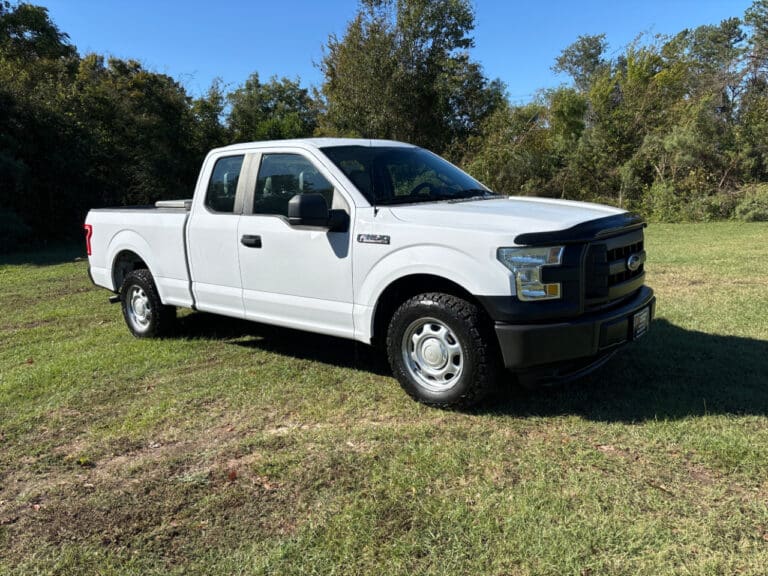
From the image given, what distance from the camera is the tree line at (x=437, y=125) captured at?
17000mm

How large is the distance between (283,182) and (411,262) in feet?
5.16

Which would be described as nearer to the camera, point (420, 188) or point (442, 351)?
point (442, 351)

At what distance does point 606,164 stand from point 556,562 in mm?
18707

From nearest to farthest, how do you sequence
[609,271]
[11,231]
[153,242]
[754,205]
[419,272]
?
[609,271]
[419,272]
[153,242]
[11,231]
[754,205]

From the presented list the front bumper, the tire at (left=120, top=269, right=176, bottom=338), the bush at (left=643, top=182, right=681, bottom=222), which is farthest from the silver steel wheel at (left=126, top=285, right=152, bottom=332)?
the bush at (left=643, top=182, right=681, bottom=222)

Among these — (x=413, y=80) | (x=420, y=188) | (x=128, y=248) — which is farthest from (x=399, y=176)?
(x=413, y=80)

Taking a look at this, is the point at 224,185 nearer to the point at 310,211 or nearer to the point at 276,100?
the point at 310,211

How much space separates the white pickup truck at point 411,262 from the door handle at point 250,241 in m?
0.02

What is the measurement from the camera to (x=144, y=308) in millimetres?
6379

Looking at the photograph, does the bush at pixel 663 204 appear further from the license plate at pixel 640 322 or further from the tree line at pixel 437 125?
the license plate at pixel 640 322

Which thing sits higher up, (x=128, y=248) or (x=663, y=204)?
(x=128, y=248)

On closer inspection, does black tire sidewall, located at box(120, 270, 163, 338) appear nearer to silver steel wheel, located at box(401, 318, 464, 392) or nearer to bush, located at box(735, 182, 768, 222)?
silver steel wheel, located at box(401, 318, 464, 392)

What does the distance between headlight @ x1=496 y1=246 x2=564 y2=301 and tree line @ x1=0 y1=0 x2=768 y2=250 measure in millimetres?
15221

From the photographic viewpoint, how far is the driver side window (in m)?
4.82
